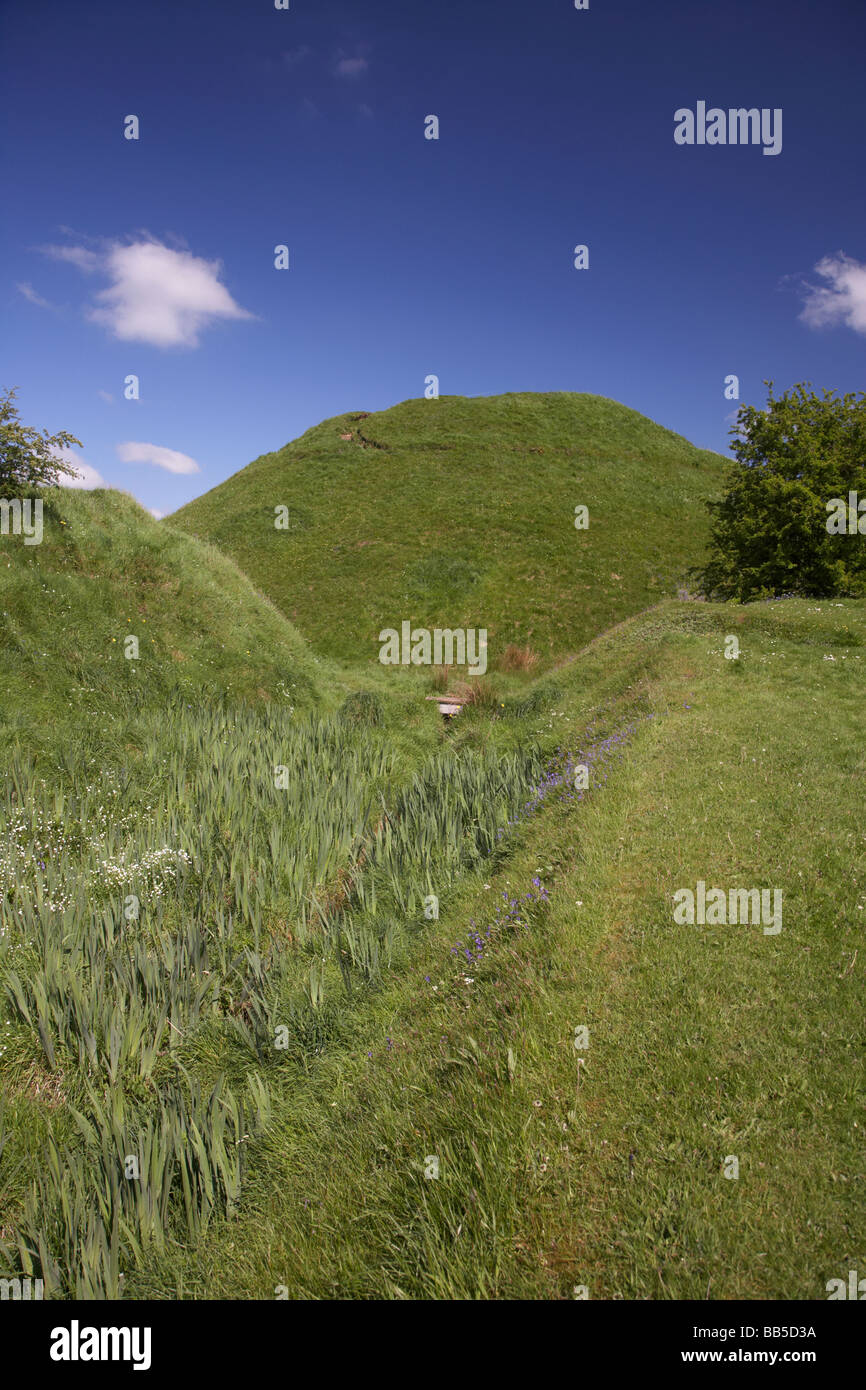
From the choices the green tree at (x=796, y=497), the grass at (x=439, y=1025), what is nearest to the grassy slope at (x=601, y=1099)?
the grass at (x=439, y=1025)

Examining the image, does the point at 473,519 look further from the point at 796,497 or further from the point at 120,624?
the point at 120,624

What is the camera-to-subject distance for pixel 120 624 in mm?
15062

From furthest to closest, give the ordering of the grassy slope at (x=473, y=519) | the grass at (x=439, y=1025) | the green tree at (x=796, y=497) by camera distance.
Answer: the grassy slope at (x=473, y=519)
the green tree at (x=796, y=497)
the grass at (x=439, y=1025)

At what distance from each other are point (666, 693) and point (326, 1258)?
11.2 m

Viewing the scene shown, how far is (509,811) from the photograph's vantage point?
9.61 m

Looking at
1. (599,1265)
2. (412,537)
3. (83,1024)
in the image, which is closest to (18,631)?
(83,1024)

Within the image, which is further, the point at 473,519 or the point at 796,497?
the point at 473,519

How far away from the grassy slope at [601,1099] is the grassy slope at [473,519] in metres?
21.5

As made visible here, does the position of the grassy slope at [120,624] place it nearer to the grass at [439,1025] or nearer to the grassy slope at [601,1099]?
the grass at [439,1025]

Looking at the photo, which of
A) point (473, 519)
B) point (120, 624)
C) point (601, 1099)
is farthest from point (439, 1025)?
point (473, 519)

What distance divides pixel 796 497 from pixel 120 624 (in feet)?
68.4

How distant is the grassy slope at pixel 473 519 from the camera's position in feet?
104

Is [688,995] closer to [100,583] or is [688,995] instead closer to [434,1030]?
[434,1030]

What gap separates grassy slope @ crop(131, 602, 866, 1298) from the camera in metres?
2.97
